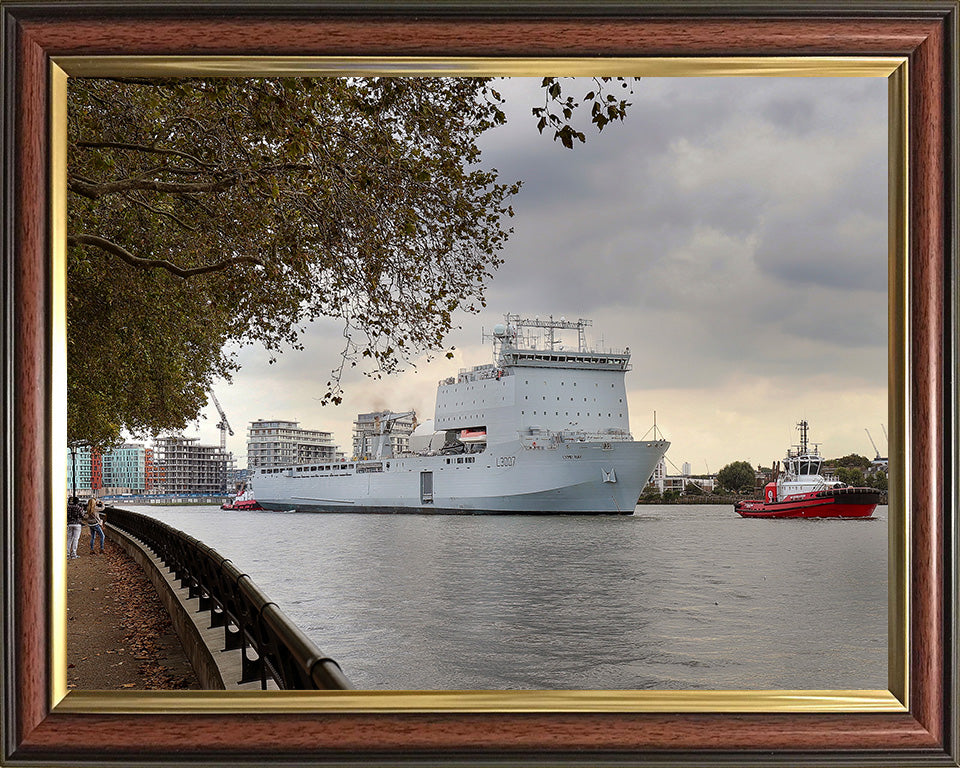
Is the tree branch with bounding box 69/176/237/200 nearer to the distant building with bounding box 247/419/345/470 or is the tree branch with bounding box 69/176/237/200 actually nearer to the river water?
the distant building with bounding box 247/419/345/470

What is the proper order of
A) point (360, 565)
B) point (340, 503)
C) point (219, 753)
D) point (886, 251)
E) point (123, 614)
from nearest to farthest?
point (219, 753)
point (886, 251)
point (123, 614)
point (340, 503)
point (360, 565)

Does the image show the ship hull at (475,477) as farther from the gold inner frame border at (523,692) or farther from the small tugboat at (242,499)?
the gold inner frame border at (523,692)

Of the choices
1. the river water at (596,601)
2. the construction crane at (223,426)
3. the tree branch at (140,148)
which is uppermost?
the tree branch at (140,148)

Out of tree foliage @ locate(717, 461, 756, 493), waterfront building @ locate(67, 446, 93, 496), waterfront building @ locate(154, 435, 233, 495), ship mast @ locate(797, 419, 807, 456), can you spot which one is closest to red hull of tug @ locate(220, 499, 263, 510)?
waterfront building @ locate(154, 435, 233, 495)

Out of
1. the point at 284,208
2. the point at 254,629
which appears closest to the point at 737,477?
the point at 254,629

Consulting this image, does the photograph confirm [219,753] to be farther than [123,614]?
No

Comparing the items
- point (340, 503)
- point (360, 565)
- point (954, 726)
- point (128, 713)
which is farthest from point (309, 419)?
point (360, 565)

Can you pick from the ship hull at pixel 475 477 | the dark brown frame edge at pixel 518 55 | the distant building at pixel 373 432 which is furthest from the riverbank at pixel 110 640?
the distant building at pixel 373 432

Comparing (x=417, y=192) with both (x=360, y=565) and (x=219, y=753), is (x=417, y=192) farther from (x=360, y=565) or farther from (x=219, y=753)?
(x=360, y=565)
